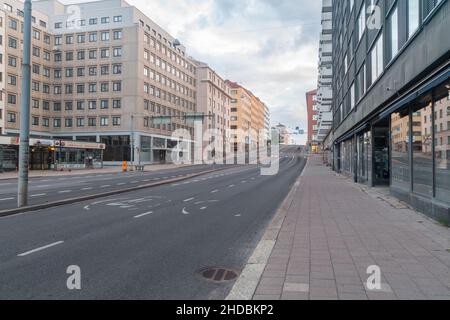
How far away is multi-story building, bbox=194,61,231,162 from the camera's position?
87.3 metres

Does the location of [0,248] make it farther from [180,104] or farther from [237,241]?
[180,104]

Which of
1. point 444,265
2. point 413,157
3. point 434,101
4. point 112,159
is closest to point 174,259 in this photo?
point 444,265

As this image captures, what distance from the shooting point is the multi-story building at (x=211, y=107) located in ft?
286

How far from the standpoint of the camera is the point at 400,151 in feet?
47.4

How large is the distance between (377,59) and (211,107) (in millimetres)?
75153

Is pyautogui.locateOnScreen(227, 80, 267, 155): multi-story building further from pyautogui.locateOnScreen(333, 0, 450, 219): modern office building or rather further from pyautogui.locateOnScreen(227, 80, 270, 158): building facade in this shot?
pyautogui.locateOnScreen(333, 0, 450, 219): modern office building

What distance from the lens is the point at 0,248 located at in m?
6.98

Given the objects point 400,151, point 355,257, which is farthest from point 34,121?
point 355,257

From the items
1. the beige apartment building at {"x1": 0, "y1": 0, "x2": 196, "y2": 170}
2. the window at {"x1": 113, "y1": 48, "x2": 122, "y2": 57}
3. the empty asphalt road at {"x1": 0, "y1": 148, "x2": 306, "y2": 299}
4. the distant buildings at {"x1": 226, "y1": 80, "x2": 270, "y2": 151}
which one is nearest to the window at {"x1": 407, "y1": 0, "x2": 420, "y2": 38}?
the empty asphalt road at {"x1": 0, "y1": 148, "x2": 306, "y2": 299}

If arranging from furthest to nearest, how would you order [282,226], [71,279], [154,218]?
[154,218], [282,226], [71,279]

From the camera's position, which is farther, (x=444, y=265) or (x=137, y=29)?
(x=137, y=29)

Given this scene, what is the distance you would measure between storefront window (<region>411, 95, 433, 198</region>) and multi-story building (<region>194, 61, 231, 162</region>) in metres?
68.0

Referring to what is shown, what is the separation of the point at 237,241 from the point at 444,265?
12.3 feet

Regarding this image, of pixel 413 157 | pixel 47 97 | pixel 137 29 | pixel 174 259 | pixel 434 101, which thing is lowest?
pixel 174 259
